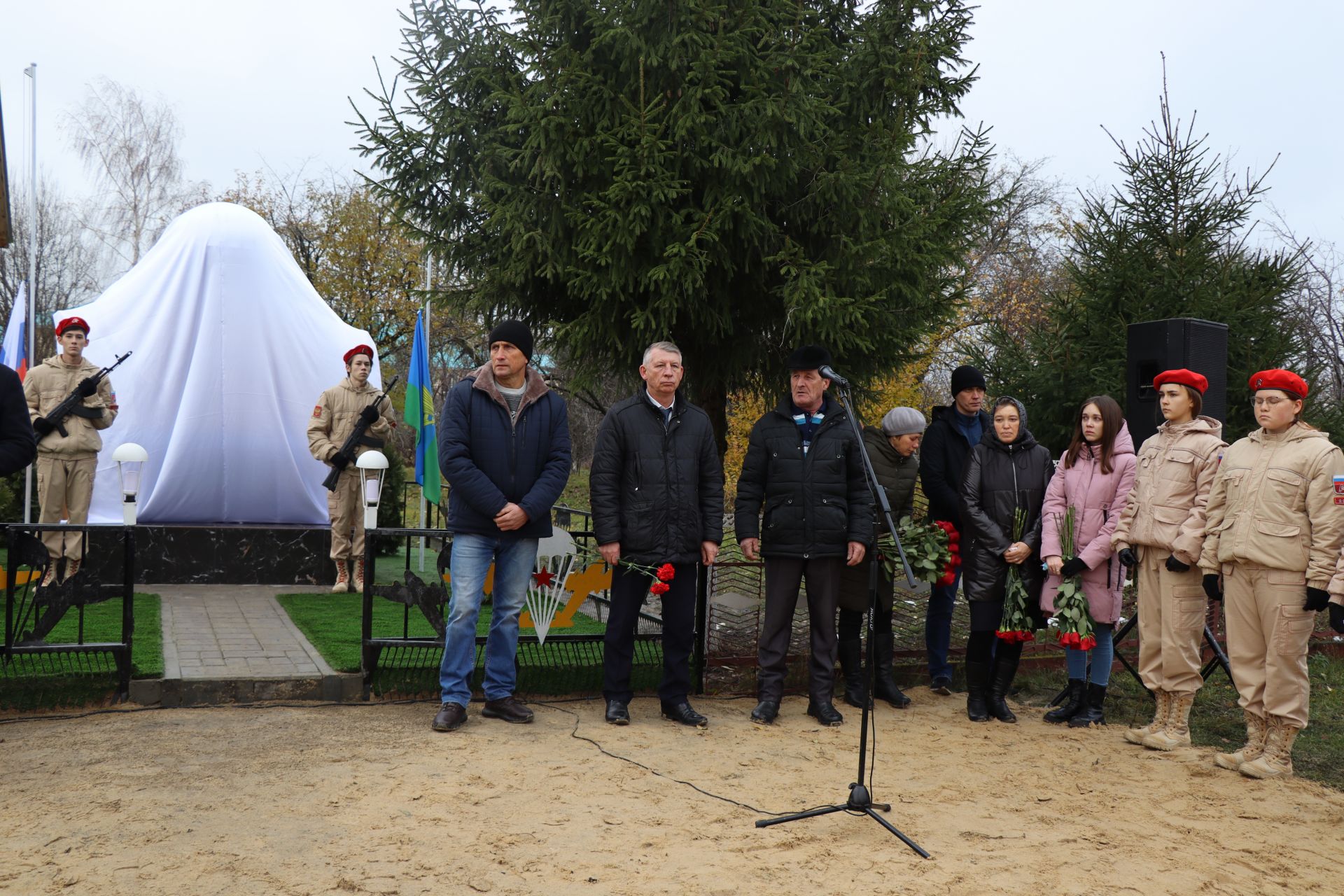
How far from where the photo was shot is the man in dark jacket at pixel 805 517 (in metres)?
5.56

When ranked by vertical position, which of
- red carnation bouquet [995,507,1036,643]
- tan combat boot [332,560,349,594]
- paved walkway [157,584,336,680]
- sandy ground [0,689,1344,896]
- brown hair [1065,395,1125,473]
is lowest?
sandy ground [0,689,1344,896]

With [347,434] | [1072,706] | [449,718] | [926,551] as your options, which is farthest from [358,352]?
[1072,706]

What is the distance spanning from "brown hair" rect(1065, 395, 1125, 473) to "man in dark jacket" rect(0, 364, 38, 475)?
4950 millimetres

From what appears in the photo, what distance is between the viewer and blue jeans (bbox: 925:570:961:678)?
20.7ft

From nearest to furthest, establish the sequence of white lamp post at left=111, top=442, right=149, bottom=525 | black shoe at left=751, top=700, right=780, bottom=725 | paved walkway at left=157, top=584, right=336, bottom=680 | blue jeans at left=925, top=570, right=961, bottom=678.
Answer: black shoe at left=751, top=700, right=780, bottom=725
paved walkway at left=157, top=584, right=336, bottom=680
blue jeans at left=925, top=570, right=961, bottom=678
white lamp post at left=111, top=442, right=149, bottom=525

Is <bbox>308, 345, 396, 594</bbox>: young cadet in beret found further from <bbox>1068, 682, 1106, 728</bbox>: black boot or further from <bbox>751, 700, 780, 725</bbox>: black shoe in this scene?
<bbox>1068, 682, 1106, 728</bbox>: black boot

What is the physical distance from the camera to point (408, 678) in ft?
18.9

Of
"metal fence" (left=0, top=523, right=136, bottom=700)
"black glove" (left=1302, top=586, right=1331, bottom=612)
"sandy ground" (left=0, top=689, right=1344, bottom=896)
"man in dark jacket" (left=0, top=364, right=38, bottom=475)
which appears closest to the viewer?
"sandy ground" (left=0, top=689, right=1344, bottom=896)

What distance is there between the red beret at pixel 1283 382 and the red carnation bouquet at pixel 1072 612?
119 cm

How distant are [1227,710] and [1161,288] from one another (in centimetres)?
373

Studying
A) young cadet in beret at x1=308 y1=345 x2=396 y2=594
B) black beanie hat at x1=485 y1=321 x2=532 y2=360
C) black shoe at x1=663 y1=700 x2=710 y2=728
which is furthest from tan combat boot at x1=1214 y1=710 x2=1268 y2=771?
young cadet in beret at x1=308 y1=345 x2=396 y2=594

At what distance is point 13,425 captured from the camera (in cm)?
448

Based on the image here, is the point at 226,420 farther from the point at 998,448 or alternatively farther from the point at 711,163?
the point at 998,448

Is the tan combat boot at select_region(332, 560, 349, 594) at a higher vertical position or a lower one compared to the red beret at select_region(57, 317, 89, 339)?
lower
